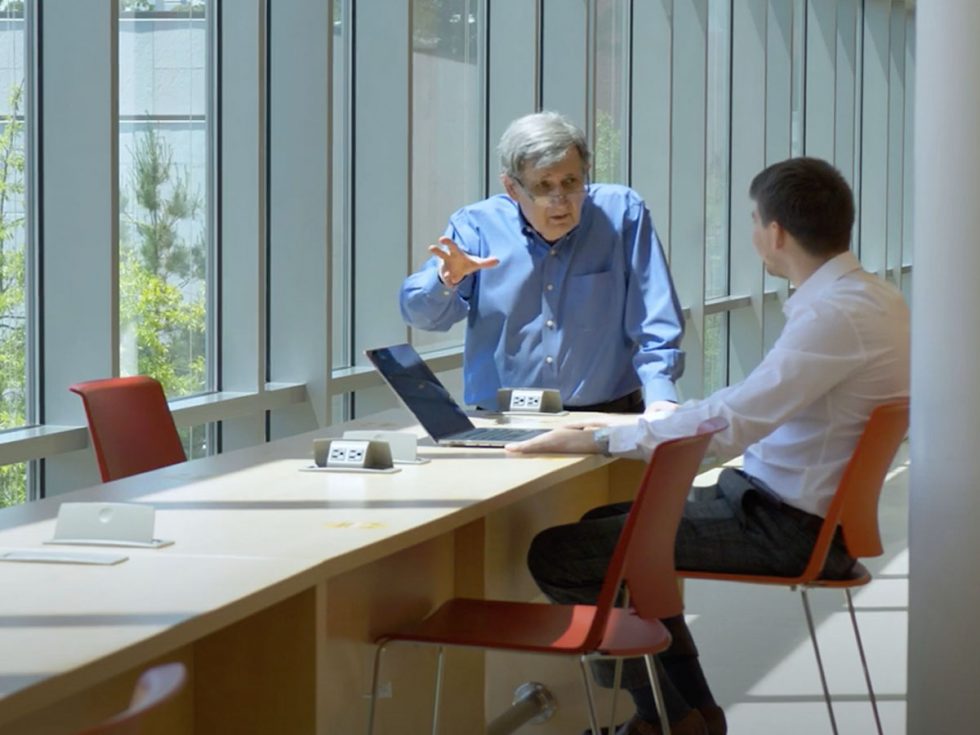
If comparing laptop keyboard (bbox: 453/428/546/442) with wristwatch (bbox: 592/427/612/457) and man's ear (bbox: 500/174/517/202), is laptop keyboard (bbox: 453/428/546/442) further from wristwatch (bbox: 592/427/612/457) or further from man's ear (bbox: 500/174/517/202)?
man's ear (bbox: 500/174/517/202)

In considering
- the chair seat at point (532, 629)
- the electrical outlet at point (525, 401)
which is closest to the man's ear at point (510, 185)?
the electrical outlet at point (525, 401)

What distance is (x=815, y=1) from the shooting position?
14.2m

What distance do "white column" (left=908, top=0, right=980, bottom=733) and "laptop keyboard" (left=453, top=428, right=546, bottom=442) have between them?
1.41 metres

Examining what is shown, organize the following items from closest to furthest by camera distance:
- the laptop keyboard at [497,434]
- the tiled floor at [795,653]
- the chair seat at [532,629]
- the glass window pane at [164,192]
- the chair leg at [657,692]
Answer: the chair seat at [532,629] → the chair leg at [657,692] → the laptop keyboard at [497,434] → the tiled floor at [795,653] → the glass window pane at [164,192]

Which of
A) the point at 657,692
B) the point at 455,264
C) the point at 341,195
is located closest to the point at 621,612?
the point at 657,692

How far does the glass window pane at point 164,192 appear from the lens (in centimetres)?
580

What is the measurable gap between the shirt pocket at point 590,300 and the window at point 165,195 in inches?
67.1

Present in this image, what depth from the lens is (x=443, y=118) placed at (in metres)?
7.95

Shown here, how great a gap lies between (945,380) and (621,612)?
101cm

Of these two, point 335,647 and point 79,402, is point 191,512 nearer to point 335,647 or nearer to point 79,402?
point 335,647

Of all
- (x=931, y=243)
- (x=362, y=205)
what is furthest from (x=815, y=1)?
(x=931, y=243)

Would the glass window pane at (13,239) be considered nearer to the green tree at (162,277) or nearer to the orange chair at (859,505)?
the green tree at (162,277)

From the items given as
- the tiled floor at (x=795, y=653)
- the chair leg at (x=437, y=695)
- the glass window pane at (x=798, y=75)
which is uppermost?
the glass window pane at (x=798, y=75)

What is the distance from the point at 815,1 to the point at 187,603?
502 inches
